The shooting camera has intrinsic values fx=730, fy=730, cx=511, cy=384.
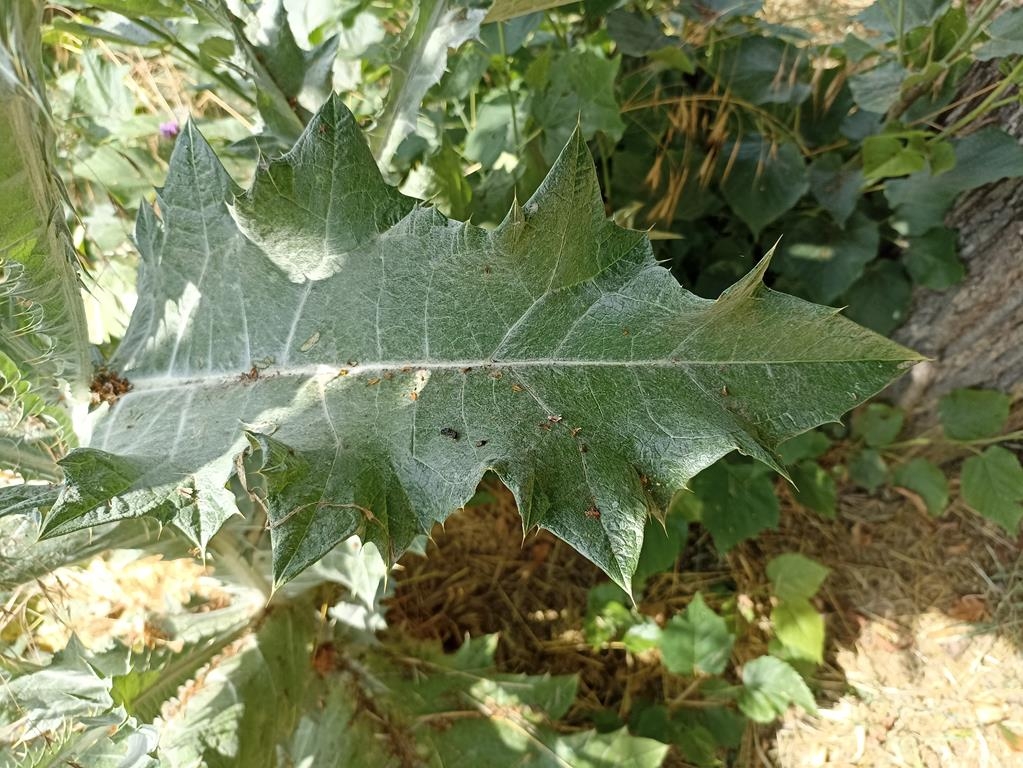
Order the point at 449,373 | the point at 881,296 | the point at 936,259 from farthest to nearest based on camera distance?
the point at 881,296 → the point at 936,259 → the point at 449,373

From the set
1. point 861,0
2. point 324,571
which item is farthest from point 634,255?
point 861,0

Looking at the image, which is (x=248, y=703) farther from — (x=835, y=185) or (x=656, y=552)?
(x=835, y=185)

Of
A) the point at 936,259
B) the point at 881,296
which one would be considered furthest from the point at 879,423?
the point at 936,259

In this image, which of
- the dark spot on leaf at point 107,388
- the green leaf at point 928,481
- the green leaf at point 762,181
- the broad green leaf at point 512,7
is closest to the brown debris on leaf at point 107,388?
the dark spot on leaf at point 107,388

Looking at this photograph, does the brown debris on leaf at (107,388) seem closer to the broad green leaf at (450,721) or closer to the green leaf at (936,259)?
the broad green leaf at (450,721)

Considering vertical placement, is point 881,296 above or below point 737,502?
above

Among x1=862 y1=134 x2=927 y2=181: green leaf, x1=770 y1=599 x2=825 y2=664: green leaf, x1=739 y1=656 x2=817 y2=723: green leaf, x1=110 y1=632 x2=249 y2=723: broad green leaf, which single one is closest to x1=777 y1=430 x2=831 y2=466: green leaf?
x1=770 y1=599 x2=825 y2=664: green leaf

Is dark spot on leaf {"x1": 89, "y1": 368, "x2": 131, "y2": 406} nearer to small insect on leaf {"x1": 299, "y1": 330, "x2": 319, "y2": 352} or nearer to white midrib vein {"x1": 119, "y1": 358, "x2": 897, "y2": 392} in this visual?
white midrib vein {"x1": 119, "y1": 358, "x2": 897, "y2": 392}
